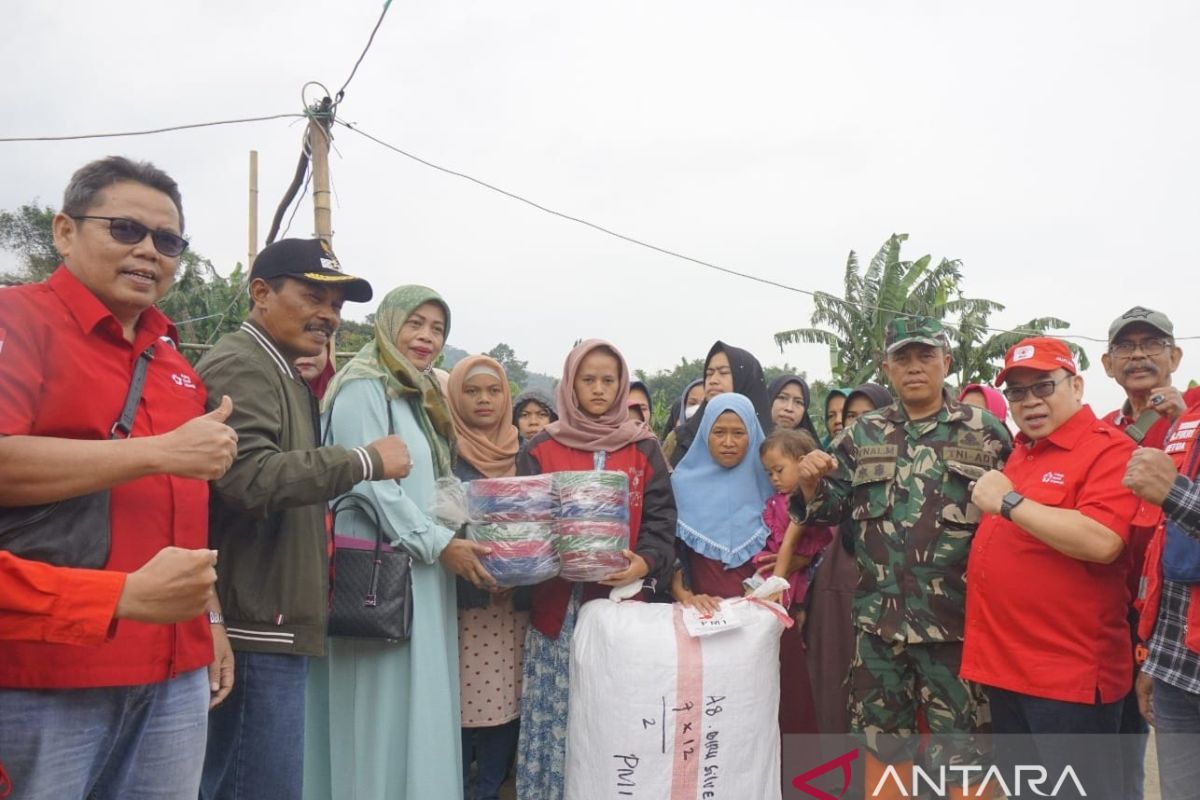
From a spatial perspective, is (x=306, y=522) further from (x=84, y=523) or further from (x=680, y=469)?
(x=680, y=469)

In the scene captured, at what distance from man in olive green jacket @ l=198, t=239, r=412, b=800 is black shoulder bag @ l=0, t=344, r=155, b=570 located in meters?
0.47

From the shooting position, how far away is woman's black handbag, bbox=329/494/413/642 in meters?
2.57

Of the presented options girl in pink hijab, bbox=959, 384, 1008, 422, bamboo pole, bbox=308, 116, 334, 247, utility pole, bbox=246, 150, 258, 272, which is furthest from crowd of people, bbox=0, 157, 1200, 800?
utility pole, bbox=246, 150, 258, 272

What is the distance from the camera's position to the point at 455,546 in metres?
2.84

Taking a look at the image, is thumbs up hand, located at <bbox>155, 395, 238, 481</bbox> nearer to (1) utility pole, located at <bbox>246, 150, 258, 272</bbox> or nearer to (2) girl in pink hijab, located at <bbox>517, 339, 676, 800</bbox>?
(2) girl in pink hijab, located at <bbox>517, 339, 676, 800</bbox>

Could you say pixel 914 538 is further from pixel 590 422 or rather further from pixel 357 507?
pixel 357 507

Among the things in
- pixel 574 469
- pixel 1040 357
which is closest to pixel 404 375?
pixel 574 469

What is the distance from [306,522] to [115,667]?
0.75 m

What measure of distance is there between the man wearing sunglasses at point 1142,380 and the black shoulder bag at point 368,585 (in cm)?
266

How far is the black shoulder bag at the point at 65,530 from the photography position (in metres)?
1.50

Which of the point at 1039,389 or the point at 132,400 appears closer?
the point at 132,400

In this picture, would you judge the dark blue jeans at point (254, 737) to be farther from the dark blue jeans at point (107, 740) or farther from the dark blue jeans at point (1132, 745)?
the dark blue jeans at point (1132, 745)

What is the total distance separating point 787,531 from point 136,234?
2613 millimetres

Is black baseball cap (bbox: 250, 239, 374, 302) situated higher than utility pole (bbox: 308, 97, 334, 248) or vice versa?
utility pole (bbox: 308, 97, 334, 248)
